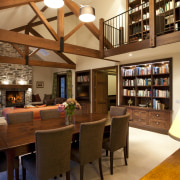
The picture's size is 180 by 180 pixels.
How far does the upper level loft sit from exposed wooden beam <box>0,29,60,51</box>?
1.79 metres

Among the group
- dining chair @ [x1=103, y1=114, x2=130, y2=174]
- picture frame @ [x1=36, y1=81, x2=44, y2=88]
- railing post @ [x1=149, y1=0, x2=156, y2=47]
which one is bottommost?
dining chair @ [x1=103, y1=114, x2=130, y2=174]

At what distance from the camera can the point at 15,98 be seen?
855 cm

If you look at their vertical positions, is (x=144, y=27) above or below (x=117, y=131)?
above

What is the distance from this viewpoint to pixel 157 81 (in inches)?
181

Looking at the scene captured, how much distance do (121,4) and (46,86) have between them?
687 cm

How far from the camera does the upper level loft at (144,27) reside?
359 centimetres

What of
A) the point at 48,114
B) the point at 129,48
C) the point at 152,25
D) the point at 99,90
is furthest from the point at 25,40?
the point at 99,90

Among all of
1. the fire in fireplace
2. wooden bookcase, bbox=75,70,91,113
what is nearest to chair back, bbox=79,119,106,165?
wooden bookcase, bbox=75,70,91,113

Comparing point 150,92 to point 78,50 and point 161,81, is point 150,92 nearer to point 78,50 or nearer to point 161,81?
point 161,81

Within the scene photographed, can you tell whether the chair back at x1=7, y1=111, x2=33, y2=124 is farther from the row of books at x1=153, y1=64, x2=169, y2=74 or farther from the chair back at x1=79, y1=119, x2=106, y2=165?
the row of books at x1=153, y1=64, x2=169, y2=74

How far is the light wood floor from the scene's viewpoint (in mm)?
2273

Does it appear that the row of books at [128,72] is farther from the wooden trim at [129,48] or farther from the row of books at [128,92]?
the wooden trim at [129,48]

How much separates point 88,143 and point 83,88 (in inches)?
214

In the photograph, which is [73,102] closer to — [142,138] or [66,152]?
[66,152]
